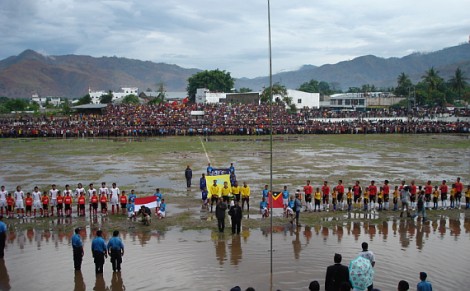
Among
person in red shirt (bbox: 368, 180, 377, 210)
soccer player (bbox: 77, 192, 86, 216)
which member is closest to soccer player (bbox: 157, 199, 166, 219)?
soccer player (bbox: 77, 192, 86, 216)

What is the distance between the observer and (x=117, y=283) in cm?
1129

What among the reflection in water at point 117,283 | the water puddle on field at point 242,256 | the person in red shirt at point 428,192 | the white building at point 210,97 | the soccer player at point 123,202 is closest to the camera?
the reflection in water at point 117,283

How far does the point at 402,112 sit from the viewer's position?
76625mm

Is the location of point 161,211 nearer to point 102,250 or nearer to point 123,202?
point 123,202

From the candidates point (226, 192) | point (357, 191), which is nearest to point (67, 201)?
point (226, 192)

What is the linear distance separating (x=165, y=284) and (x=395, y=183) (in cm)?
1650

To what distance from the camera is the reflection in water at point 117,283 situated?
36.1 feet

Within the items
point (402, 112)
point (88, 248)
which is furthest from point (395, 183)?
point (402, 112)

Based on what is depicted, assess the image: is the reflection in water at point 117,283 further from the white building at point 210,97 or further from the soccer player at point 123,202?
the white building at point 210,97

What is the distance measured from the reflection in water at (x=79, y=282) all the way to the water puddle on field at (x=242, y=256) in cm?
2

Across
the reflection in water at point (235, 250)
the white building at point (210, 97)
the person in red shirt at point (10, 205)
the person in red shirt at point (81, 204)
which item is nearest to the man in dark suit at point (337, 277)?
the reflection in water at point (235, 250)

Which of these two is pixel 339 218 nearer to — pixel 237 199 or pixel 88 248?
pixel 237 199

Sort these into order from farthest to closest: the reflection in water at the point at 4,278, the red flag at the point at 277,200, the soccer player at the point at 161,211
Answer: the red flag at the point at 277,200 < the soccer player at the point at 161,211 < the reflection in water at the point at 4,278

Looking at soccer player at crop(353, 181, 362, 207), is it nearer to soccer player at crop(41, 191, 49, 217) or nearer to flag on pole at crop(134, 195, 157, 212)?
flag on pole at crop(134, 195, 157, 212)
